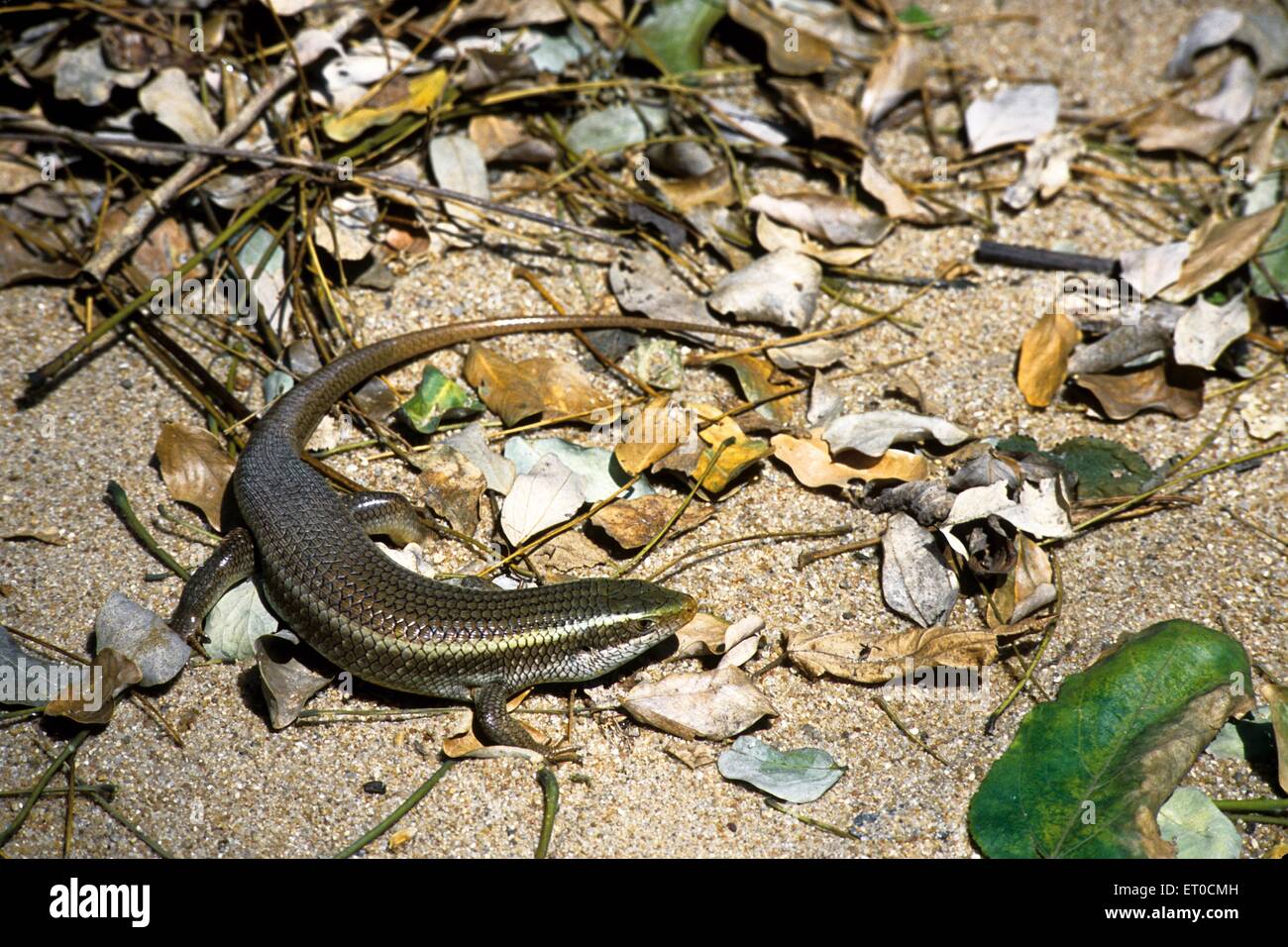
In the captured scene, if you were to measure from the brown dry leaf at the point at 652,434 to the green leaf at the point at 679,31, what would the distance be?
1.74 meters

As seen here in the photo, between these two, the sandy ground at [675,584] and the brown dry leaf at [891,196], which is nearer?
the sandy ground at [675,584]

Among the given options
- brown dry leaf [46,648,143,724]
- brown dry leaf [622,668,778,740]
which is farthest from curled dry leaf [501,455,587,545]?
brown dry leaf [46,648,143,724]

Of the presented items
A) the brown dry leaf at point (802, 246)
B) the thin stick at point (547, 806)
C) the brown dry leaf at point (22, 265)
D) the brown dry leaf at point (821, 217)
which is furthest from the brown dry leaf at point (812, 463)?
the brown dry leaf at point (22, 265)

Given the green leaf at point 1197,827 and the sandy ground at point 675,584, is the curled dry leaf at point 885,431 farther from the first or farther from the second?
the green leaf at point 1197,827

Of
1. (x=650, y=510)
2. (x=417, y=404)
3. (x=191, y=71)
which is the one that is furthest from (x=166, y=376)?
(x=650, y=510)

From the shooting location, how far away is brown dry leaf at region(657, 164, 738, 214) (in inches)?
168

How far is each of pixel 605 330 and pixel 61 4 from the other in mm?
2433

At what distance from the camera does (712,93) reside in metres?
4.59

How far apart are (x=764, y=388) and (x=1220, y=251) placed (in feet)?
6.15

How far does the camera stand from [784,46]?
15.1ft

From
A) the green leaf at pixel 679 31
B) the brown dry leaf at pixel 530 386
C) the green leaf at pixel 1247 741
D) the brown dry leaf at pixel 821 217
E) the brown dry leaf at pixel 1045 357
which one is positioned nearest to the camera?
the green leaf at pixel 1247 741

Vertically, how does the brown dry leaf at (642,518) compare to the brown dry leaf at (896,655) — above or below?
above

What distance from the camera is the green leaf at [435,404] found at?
3.62 metres
